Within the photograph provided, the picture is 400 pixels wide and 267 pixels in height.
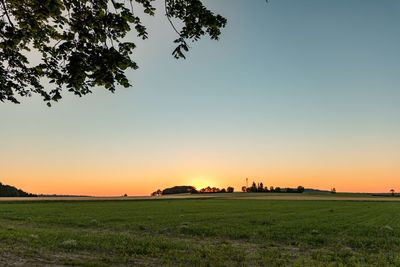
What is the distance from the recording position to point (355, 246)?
89.0ft

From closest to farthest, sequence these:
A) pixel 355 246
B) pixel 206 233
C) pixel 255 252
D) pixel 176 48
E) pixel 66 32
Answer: pixel 176 48 < pixel 66 32 < pixel 255 252 < pixel 355 246 < pixel 206 233

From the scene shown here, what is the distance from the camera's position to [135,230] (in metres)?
36.4

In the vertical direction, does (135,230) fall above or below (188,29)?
below

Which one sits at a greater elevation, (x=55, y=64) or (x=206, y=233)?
(x=55, y=64)

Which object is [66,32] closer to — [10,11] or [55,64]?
[55,64]

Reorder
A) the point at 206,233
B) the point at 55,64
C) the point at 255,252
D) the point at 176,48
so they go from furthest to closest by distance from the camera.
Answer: the point at 206,233, the point at 255,252, the point at 55,64, the point at 176,48

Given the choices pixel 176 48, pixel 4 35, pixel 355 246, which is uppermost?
pixel 4 35

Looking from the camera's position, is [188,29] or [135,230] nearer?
[188,29]

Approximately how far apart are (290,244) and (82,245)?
12.5 m

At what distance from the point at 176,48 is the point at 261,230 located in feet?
81.2

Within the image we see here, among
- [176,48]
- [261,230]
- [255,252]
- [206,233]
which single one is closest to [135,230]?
[206,233]

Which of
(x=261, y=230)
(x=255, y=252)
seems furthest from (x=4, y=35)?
(x=261, y=230)

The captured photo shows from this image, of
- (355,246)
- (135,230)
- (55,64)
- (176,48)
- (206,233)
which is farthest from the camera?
(135,230)

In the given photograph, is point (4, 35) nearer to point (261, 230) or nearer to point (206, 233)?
point (206, 233)
